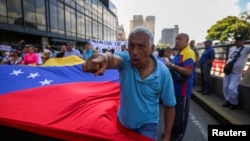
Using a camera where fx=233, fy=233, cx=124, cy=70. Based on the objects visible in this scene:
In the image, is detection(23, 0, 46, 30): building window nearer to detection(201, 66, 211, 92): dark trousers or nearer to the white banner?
the white banner

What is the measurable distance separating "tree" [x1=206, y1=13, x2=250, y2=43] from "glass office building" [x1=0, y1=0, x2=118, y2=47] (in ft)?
106

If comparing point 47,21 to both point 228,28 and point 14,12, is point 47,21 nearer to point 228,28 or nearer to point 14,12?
point 14,12

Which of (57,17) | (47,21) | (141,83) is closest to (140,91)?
(141,83)

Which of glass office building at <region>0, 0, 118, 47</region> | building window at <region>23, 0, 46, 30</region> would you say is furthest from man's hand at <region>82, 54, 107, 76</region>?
building window at <region>23, 0, 46, 30</region>

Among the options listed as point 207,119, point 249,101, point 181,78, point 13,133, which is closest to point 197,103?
point 207,119

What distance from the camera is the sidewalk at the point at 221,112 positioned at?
4621 millimetres

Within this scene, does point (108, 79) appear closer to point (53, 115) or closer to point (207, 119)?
point (207, 119)

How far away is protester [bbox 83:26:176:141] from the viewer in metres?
1.92

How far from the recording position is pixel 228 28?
191 ft

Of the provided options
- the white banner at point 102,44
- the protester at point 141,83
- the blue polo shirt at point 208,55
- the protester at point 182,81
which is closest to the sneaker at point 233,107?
the blue polo shirt at point 208,55

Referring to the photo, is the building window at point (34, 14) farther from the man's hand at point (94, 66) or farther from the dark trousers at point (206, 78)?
the man's hand at point (94, 66)

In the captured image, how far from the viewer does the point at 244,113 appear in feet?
16.8

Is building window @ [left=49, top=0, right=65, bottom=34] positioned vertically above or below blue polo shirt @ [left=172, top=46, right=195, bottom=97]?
above

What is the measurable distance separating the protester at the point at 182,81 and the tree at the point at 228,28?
53.5 m
